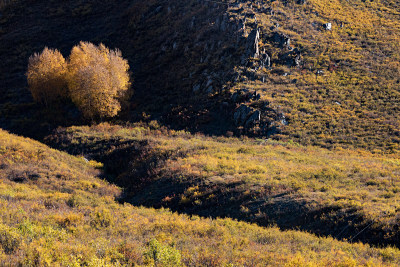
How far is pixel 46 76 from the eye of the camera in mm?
41344

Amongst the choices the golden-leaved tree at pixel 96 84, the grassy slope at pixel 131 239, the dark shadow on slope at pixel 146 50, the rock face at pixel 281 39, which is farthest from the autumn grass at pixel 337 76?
the grassy slope at pixel 131 239

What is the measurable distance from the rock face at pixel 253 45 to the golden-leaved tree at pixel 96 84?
809 inches

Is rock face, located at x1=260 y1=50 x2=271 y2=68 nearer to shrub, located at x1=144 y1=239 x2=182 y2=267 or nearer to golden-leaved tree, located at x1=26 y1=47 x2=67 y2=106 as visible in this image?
golden-leaved tree, located at x1=26 y1=47 x2=67 y2=106

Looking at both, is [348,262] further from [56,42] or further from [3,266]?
[56,42]

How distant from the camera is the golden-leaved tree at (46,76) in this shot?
135 feet

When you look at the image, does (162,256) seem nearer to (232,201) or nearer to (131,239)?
(131,239)

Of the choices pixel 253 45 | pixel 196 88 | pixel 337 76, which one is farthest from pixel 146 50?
pixel 337 76

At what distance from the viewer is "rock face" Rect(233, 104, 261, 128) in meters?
33.4

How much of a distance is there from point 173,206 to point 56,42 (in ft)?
201

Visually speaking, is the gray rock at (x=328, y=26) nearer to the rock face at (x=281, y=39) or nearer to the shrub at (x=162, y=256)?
→ the rock face at (x=281, y=39)

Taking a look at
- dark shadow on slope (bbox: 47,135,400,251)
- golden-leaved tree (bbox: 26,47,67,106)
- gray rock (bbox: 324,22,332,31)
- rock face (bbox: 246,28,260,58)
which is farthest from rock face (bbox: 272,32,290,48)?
golden-leaved tree (bbox: 26,47,67,106)

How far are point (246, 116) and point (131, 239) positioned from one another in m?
26.1

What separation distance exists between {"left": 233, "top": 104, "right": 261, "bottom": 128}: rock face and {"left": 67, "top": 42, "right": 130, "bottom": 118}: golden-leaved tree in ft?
56.7

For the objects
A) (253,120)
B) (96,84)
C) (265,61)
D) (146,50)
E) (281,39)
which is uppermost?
(281,39)
